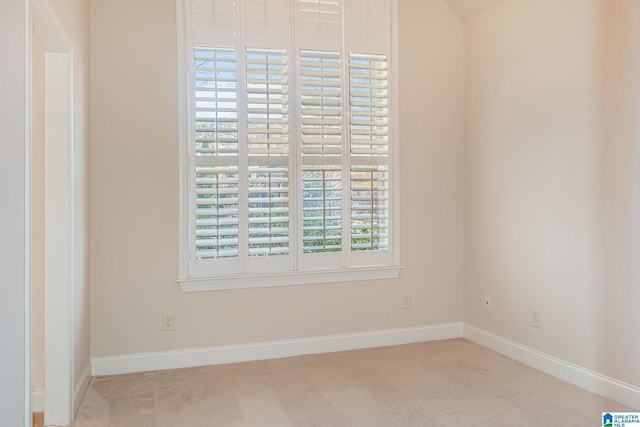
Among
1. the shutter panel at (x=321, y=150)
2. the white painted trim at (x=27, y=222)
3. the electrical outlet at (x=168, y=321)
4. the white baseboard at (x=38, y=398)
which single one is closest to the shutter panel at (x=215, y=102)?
the shutter panel at (x=321, y=150)

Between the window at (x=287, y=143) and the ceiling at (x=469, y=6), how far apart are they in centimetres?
54

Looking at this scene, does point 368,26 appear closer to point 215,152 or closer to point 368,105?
point 368,105

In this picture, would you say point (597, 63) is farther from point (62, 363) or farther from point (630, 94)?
point (62, 363)

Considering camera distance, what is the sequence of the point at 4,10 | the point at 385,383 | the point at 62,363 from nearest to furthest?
the point at 4,10
the point at 62,363
the point at 385,383

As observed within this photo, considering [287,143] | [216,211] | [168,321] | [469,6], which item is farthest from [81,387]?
[469,6]

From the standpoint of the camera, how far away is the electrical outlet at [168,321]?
330cm

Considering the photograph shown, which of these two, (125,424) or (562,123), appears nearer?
(125,424)

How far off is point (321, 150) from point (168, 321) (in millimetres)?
1631

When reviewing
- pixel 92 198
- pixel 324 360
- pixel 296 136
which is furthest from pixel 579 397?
pixel 92 198

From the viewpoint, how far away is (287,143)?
3.50 meters

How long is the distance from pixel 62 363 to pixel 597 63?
342 cm

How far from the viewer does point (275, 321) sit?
3.54 meters

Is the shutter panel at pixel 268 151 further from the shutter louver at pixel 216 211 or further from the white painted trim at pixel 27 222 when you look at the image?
the white painted trim at pixel 27 222

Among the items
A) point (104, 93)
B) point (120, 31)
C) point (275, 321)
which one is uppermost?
point (120, 31)
